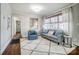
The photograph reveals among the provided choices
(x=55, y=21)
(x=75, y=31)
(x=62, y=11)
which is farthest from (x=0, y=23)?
(x=75, y=31)

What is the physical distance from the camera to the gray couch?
242 centimetres

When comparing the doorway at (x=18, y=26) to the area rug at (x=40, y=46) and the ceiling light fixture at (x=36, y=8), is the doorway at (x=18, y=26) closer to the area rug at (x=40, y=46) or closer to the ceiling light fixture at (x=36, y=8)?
the area rug at (x=40, y=46)

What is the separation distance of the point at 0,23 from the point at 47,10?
1.39 m

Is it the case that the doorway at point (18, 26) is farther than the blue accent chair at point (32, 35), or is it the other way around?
the blue accent chair at point (32, 35)

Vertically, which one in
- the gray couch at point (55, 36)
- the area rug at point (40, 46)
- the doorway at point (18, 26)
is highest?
the doorway at point (18, 26)

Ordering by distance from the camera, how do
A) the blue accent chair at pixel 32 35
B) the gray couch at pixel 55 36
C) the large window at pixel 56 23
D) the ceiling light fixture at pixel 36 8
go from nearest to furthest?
the ceiling light fixture at pixel 36 8 < the large window at pixel 56 23 < the gray couch at pixel 55 36 < the blue accent chair at pixel 32 35

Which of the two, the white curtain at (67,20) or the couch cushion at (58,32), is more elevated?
the white curtain at (67,20)

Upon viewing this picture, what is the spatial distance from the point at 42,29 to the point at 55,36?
1.45 ft

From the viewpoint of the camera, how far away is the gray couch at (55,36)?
242 centimetres

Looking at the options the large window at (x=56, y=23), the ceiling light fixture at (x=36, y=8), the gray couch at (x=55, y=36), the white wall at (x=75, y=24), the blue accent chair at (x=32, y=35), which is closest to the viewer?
the white wall at (x=75, y=24)

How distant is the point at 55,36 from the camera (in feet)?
8.27

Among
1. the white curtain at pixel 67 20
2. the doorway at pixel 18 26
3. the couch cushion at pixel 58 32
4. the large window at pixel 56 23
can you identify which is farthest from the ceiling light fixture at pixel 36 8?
the couch cushion at pixel 58 32

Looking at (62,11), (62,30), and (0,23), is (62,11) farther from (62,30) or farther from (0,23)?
(0,23)

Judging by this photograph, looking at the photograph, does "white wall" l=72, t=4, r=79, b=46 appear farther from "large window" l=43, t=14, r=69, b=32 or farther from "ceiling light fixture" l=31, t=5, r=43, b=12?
"ceiling light fixture" l=31, t=5, r=43, b=12
